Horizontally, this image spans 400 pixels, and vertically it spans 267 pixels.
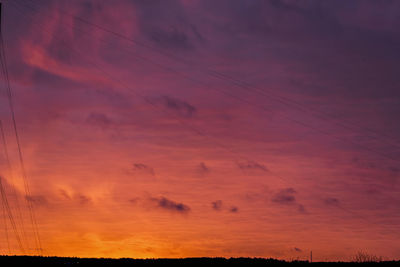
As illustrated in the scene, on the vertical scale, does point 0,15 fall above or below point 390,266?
above

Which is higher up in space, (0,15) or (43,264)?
(0,15)

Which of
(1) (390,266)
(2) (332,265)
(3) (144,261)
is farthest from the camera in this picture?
(3) (144,261)

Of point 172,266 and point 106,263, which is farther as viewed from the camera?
point 106,263

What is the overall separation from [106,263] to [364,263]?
20.5m

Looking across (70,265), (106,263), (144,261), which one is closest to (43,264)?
(70,265)

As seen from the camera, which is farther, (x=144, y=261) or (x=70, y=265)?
(x=144, y=261)

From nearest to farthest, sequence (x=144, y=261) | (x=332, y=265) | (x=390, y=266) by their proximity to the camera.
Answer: (x=390, y=266)
(x=332, y=265)
(x=144, y=261)

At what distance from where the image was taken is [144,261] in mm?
48125

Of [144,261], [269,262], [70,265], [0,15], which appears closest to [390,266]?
[269,262]

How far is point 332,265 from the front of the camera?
44.4 metres

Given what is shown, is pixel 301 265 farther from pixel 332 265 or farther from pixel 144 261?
pixel 144 261

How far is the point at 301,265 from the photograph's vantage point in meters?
43.1

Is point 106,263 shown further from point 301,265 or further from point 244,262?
point 301,265

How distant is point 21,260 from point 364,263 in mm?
27297
